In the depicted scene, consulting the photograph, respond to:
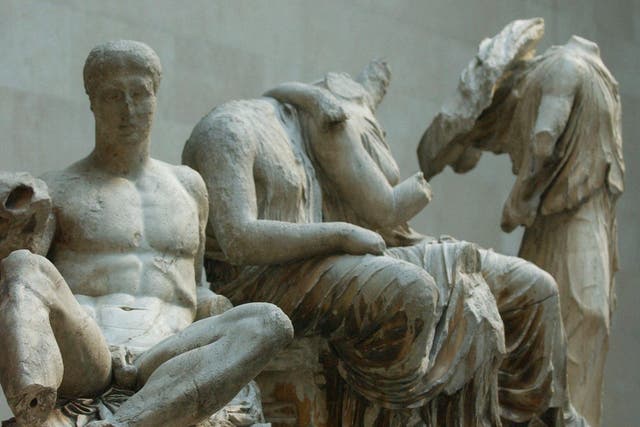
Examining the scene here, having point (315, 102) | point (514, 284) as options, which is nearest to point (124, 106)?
point (315, 102)

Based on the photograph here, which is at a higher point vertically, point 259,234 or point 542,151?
point 542,151

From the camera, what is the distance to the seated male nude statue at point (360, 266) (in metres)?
6.63

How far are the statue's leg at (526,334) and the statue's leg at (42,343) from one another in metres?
1.81

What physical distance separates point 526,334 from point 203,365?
1.82 m

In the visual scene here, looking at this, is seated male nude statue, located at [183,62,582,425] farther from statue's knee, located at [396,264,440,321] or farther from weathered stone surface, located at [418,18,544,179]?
weathered stone surface, located at [418,18,544,179]

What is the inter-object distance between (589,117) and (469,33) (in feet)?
7.87

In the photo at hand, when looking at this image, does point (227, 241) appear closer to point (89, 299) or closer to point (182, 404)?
point (89, 299)

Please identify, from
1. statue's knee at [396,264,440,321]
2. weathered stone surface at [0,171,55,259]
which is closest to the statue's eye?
weathered stone surface at [0,171,55,259]

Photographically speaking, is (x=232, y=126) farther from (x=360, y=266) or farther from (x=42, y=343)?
(x=42, y=343)

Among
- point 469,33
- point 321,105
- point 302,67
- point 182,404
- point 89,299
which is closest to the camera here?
point 182,404

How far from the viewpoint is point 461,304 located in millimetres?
6738

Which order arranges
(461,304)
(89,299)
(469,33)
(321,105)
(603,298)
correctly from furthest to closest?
(469,33), (603,298), (321,105), (461,304), (89,299)

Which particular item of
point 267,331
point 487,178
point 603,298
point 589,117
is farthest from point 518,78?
point 267,331

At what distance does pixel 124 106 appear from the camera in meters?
6.27
